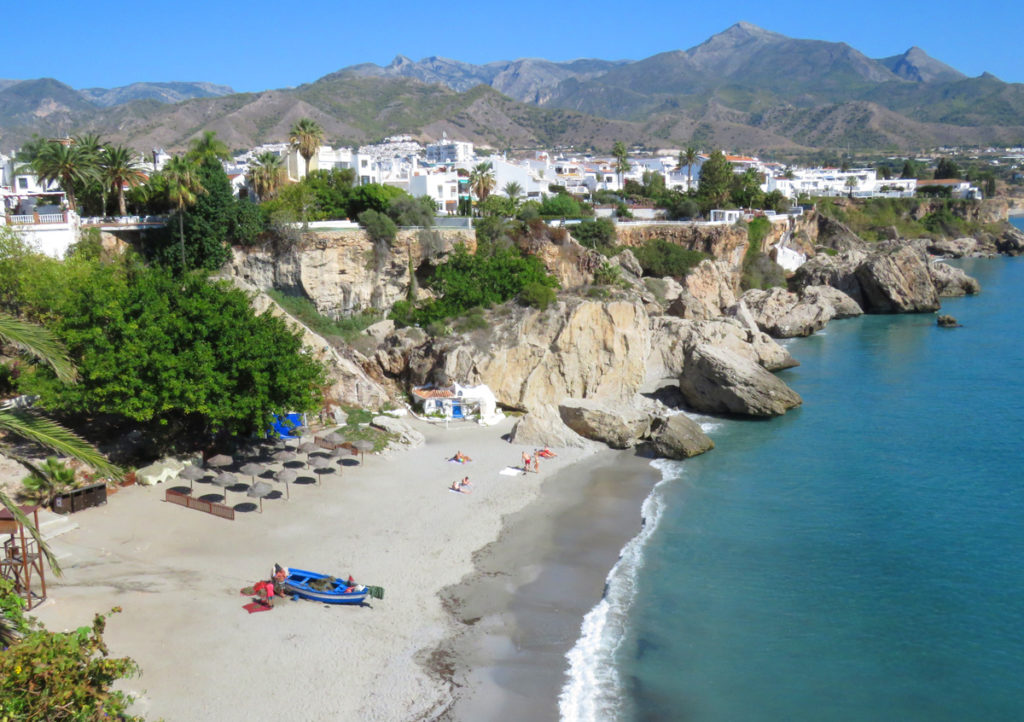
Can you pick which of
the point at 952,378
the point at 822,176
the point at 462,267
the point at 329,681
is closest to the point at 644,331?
the point at 462,267

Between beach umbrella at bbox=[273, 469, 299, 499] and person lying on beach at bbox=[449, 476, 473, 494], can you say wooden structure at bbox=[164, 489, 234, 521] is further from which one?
person lying on beach at bbox=[449, 476, 473, 494]

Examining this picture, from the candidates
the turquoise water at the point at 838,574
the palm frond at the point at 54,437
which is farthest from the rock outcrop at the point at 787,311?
the palm frond at the point at 54,437

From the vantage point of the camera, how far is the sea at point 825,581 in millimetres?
16266

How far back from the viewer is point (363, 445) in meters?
28.7

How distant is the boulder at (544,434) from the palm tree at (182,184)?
17.2 m

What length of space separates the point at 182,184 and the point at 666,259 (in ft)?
118

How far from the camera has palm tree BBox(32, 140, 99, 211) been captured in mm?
36031

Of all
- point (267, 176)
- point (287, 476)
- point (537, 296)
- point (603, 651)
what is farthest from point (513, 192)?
point (603, 651)

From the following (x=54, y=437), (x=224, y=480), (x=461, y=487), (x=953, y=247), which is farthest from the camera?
(x=953, y=247)

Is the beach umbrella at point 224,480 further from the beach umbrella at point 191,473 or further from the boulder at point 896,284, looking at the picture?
the boulder at point 896,284

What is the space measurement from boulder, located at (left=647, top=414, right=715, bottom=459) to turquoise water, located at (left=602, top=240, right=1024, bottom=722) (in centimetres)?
64

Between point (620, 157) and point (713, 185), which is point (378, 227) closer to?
point (713, 185)

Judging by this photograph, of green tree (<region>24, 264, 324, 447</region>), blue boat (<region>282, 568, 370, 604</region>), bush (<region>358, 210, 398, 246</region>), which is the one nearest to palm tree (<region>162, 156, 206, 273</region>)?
bush (<region>358, 210, 398, 246</region>)

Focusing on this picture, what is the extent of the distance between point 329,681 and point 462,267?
29118 mm
